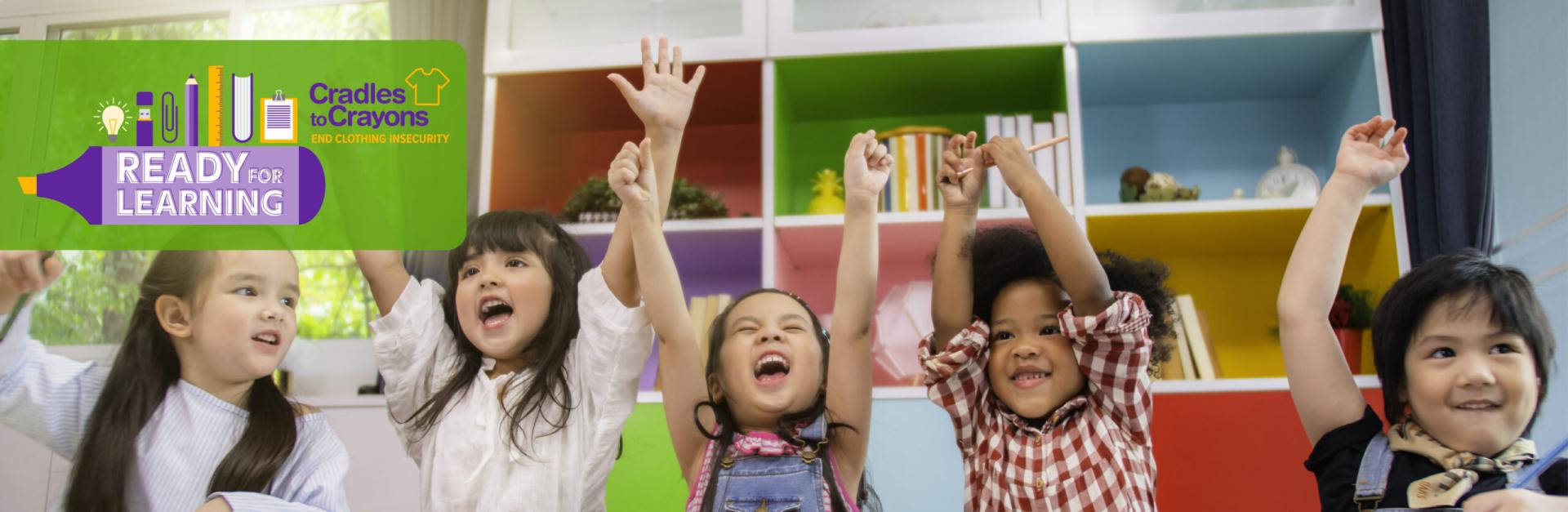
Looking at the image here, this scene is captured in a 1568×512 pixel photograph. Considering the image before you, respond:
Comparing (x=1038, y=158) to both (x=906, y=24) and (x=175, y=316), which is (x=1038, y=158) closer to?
(x=906, y=24)

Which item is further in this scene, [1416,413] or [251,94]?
[251,94]

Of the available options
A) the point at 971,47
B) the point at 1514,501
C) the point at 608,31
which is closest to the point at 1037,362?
the point at 1514,501

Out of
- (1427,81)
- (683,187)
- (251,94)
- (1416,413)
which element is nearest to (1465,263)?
(1416,413)

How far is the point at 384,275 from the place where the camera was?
1497 mm

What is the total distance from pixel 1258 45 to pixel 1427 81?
26 cm

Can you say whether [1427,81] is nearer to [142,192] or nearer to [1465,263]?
[1465,263]

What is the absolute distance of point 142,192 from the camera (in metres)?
1.62

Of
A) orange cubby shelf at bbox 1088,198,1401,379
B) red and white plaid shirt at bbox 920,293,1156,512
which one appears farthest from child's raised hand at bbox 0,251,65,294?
orange cubby shelf at bbox 1088,198,1401,379

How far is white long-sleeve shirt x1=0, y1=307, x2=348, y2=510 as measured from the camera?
4.38 ft

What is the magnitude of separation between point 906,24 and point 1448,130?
2.76 feet

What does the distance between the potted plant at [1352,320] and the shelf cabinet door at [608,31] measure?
1050mm

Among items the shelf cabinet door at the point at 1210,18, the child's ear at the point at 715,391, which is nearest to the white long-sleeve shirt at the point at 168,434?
the child's ear at the point at 715,391

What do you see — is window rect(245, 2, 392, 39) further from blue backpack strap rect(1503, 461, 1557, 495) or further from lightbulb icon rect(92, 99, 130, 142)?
blue backpack strap rect(1503, 461, 1557, 495)

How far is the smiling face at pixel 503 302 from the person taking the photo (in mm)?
1400
